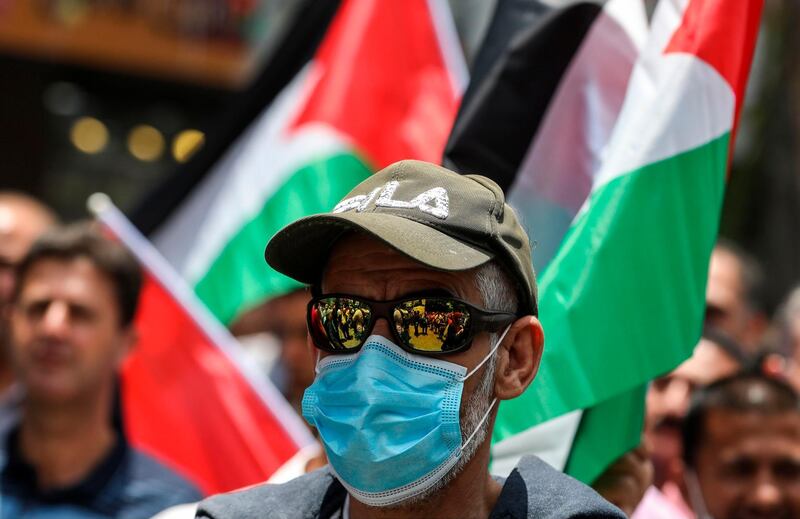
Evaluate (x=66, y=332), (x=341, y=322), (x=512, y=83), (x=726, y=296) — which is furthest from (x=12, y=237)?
(x=341, y=322)

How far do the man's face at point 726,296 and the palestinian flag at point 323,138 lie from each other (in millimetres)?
1583

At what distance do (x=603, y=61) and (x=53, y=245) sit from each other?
2.20 m

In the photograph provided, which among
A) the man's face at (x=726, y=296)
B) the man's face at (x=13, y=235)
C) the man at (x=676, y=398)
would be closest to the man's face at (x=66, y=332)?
the man's face at (x=13, y=235)

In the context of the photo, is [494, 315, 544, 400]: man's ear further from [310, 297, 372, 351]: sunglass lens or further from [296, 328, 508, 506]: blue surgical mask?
[310, 297, 372, 351]: sunglass lens

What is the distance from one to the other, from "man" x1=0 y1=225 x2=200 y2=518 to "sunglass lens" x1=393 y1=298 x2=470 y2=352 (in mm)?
2107

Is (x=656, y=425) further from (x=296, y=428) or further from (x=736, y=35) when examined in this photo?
(x=736, y=35)

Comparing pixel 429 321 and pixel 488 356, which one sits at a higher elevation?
pixel 429 321

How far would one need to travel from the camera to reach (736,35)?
12.1ft

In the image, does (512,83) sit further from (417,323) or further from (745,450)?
(745,450)

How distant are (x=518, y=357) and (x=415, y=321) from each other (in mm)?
283

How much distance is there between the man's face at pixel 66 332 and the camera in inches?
Answer: 184

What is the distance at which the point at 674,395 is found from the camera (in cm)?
530

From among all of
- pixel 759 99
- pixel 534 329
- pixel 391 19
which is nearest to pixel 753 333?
pixel 391 19

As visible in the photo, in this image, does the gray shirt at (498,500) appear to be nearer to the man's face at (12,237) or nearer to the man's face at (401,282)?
the man's face at (401,282)
